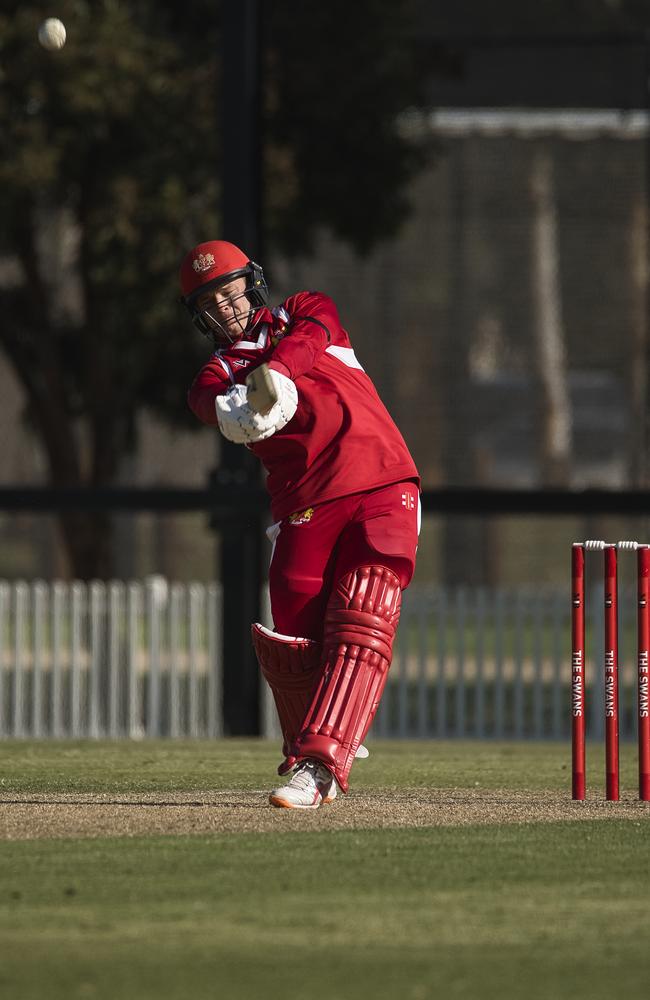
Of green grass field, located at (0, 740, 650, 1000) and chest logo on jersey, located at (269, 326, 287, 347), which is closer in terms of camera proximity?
green grass field, located at (0, 740, 650, 1000)

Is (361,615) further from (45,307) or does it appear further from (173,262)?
(45,307)

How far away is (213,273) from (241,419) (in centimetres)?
59

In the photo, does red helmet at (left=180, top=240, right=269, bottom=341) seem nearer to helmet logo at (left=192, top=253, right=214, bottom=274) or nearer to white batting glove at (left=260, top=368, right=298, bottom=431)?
helmet logo at (left=192, top=253, right=214, bottom=274)

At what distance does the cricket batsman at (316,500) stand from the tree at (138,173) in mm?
11817

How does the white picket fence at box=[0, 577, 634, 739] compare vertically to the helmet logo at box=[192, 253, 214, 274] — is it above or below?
below

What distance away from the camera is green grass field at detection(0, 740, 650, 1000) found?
4148 millimetres

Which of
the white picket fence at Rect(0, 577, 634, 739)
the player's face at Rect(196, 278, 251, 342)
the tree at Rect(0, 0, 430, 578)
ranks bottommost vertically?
the white picket fence at Rect(0, 577, 634, 739)

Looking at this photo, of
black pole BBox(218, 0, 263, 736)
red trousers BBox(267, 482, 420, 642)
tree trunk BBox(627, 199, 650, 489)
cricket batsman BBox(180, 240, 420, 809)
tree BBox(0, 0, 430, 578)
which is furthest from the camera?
tree trunk BBox(627, 199, 650, 489)

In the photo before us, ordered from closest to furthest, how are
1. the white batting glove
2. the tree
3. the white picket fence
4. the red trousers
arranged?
Answer: the white batting glove
the red trousers
the white picket fence
the tree

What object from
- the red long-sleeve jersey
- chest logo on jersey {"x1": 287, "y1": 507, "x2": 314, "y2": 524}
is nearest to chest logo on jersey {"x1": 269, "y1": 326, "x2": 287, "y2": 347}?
the red long-sleeve jersey

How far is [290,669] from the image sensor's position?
265 inches

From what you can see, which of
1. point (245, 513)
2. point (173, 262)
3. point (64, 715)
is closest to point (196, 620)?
point (64, 715)

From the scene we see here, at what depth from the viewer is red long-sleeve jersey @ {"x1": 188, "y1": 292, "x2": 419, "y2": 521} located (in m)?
6.69

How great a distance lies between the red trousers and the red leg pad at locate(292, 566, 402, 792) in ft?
0.28
